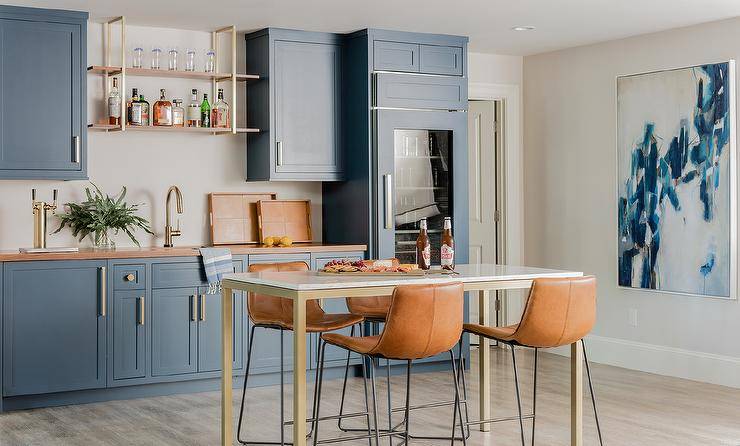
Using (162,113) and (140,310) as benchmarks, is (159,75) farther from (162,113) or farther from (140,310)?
(140,310)

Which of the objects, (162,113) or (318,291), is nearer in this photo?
(318,291)

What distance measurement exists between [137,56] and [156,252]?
1340 mm

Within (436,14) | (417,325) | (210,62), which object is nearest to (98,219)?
(210,62)

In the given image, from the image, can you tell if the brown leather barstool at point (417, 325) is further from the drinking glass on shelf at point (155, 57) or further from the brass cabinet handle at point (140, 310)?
the drinking glass on shelf at point (155, 57)

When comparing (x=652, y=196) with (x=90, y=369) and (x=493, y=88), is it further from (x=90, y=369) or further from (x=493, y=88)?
(x=90, y=369)

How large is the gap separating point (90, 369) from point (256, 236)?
1.56 metres

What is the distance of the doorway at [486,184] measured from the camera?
793 centimetres

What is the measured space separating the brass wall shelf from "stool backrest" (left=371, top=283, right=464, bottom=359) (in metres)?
2.82

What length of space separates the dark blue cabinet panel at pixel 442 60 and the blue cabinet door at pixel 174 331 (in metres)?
2.27

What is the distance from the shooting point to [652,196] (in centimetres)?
680

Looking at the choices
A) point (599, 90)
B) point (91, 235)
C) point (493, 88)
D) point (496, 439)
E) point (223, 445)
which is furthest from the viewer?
point (493, 88)

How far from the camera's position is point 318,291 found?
12.9 ft

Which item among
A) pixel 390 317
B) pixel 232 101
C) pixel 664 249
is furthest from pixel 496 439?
pixel 232 101

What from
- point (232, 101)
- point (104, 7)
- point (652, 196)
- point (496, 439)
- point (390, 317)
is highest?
point (104, 7)
